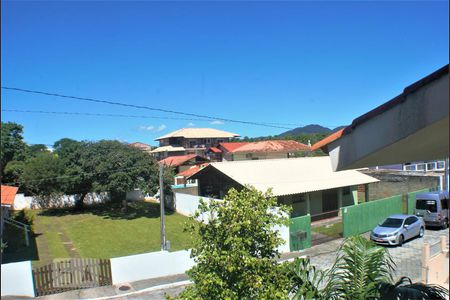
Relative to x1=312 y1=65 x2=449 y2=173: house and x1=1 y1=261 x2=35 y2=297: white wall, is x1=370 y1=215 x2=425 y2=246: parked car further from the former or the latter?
x1=312 y1=65 x2=449 y2=173: house

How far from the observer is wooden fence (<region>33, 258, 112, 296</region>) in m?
13.2

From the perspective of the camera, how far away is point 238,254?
17.9ft

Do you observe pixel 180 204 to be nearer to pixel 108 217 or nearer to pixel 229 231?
pixel 108 217

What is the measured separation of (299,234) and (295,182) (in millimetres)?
7278

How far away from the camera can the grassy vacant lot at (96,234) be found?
1908 cm

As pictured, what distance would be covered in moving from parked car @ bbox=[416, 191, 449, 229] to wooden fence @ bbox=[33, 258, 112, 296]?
17.9 metres

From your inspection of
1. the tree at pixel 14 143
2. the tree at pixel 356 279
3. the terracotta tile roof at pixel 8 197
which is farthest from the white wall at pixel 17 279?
the tree at pixel 14 143

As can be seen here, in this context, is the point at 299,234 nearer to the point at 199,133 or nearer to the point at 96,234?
the point at 96,234

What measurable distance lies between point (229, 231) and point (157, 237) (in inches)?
689

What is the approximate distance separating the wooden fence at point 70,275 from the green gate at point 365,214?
12.5 meters

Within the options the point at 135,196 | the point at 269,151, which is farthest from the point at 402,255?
the point at 269,151

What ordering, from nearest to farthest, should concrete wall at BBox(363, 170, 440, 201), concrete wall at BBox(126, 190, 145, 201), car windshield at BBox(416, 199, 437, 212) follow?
car windshield at BBox(416, 199, 437, 212) < concrete wall at BBox(363, 170, 440, 201) < concrete wall at BBox(126, 190, 145, 201)

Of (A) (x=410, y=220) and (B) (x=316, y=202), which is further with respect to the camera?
(B) (x=316, y=202)

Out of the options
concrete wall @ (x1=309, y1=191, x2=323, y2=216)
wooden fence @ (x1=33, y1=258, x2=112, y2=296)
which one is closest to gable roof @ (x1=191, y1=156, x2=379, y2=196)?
concrete wall @ (x1=309, y1=191, x2=323, y2=216)
